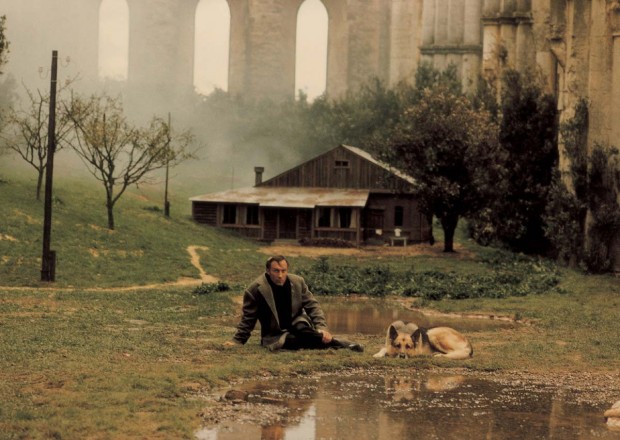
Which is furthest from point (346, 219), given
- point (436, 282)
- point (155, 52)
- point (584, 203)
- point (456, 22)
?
point (155, 52)

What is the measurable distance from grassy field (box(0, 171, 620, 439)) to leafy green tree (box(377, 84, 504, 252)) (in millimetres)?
4606

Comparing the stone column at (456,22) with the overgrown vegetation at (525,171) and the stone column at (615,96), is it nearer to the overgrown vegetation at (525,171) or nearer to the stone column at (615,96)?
the overgrown vegetation at (525,171)

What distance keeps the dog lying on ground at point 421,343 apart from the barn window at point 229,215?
3861cm

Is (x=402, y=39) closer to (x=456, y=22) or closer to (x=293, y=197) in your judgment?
(x=456, y=22)

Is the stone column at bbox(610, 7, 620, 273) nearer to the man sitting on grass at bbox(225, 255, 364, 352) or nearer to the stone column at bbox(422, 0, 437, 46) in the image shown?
the man sitting on grass at bbox(225, 255, 364, 352)

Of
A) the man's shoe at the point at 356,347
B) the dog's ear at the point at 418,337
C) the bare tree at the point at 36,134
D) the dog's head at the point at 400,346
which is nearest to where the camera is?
the dog's head at the point at 400,346

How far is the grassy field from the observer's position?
40.9 feet

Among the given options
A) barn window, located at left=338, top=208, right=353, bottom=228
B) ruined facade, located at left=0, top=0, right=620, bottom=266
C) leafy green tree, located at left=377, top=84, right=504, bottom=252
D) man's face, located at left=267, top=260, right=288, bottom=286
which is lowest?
man's face, located at left=267, top=260, right=288, bottom=286

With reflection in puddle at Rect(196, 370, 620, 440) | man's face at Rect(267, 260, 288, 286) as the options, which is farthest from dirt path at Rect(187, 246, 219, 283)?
reflection in puddle at Rect(196, 370, 620, 440)

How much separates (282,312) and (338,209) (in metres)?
38.4

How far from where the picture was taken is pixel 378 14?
3445 inches

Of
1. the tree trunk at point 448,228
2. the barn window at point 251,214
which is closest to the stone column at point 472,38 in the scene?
the barn window at point 251,214

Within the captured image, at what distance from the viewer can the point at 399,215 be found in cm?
5606

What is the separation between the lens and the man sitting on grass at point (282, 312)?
642 inches
